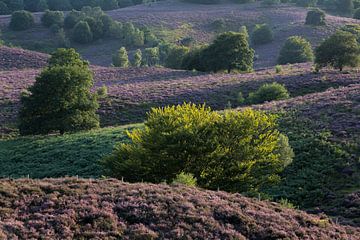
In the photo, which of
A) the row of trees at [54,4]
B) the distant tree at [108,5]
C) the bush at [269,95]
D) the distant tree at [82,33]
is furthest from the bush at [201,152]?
the distant tree at [108,5]

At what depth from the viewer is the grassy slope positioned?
29531 mm

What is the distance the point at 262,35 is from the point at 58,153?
75352 millimetres

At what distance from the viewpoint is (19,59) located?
73.8m

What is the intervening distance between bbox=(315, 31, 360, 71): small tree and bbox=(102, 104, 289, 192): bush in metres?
35.0

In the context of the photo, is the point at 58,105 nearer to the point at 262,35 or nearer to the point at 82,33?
the point at 82,33

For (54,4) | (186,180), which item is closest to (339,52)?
(186,180)

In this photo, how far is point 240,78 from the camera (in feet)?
193

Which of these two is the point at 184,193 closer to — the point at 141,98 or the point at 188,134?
the point at 188,134

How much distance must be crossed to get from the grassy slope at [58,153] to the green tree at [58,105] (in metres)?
1.16

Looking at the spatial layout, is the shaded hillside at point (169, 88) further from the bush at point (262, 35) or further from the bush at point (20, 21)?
the bush at point (20, 21)

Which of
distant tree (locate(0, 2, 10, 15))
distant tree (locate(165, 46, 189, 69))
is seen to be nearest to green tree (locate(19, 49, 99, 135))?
distant tree (locate(165, 46, 189, 69))

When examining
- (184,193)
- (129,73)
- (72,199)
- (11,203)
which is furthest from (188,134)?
(129,73)

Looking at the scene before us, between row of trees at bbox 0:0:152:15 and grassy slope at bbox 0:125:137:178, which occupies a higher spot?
row of trees at bbox 0:0:152:15

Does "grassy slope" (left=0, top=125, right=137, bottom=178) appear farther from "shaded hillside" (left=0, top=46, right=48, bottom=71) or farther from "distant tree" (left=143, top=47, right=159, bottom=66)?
"distant tree" (left=143, top=47, right=159, bottom=66)
